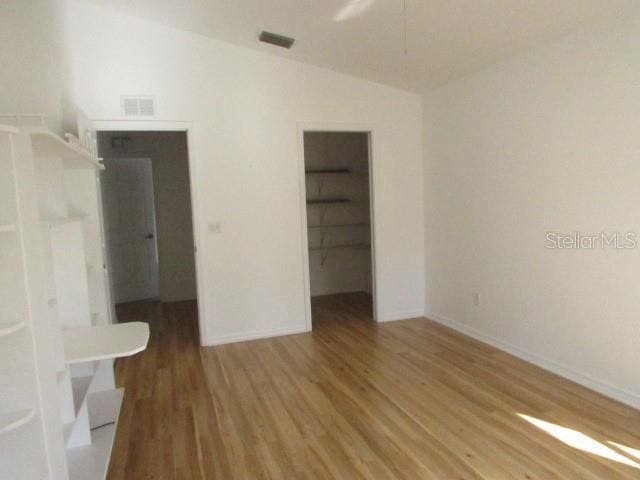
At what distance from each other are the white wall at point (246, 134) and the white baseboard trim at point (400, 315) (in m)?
0.15

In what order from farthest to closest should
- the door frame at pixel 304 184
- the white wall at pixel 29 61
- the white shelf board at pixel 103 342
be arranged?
1. the door frame at pixel 304 184
2. the white wall at pixel 29 61
3. the white shelf board at pixel 103 342

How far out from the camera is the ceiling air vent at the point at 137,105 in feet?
12.8

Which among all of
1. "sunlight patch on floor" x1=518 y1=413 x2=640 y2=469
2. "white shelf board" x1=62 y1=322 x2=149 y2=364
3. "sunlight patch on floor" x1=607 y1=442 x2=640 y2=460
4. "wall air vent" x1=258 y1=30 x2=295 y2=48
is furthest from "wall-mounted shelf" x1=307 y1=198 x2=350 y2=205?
"sunlight patch on floor" x1=607 y1=442 x2=640 y2=460

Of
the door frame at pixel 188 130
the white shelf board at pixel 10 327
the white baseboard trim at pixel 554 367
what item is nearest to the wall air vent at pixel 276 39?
the door frame at pixel 188 130

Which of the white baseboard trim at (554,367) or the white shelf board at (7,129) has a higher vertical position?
the white shelf board at (7,129)

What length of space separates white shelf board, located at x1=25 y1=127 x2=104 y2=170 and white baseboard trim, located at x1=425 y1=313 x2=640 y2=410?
353 cm

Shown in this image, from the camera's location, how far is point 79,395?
2398 millimetres

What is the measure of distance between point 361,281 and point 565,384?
3717 mm

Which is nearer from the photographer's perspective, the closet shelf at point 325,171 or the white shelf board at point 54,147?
the white shelf board at point 54,147

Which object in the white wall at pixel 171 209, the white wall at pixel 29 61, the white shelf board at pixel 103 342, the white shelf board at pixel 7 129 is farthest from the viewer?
the white wall at pixel 171 209

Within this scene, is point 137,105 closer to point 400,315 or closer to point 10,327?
point 10,327

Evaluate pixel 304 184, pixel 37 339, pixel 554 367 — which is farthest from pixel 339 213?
pixel 37 339

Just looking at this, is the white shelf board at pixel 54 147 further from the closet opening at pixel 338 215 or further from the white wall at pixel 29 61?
the closet opening at pixel 338 215

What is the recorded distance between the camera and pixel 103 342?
2324mm
